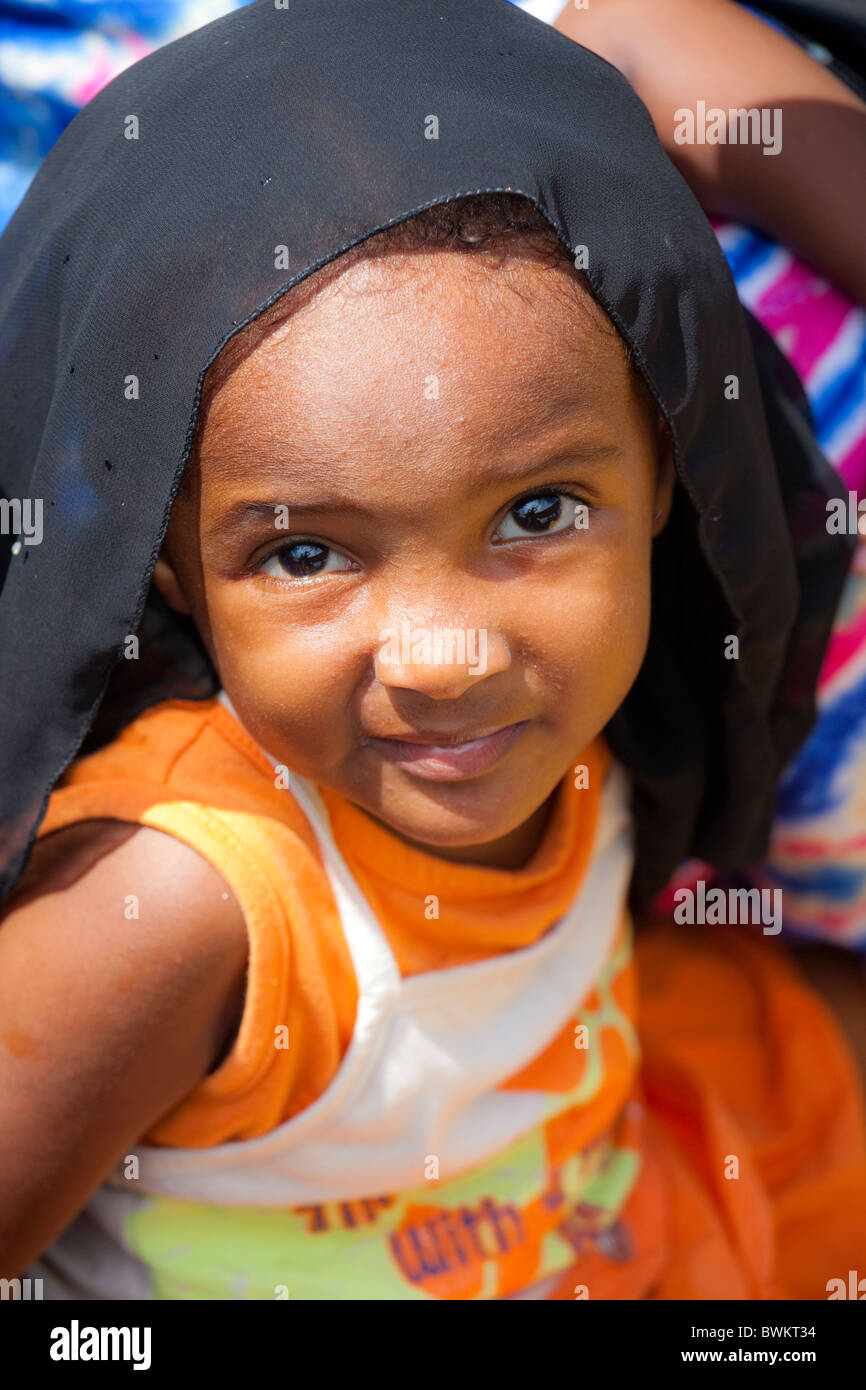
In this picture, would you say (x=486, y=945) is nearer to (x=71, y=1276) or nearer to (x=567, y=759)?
(x=567, y=759)

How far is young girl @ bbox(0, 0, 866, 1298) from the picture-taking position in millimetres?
1041

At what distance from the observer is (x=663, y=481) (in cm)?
130

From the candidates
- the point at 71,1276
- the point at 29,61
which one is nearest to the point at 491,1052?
the point at 71,1276

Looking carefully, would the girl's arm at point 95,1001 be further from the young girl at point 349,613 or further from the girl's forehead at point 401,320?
the girl's forehead at point 401,320

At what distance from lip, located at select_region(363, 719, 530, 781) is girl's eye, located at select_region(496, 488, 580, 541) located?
18 cm

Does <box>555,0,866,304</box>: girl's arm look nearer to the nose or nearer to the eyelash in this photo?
the eyelash

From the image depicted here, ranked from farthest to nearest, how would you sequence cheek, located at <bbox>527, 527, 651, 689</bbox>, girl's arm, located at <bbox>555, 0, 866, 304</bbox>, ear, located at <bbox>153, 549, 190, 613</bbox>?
girl's arm, located at <bbox>555, 0, 866, 304</bbox> < ear, located at <bbox>153, 549, 190, 613</bbox> < cheek, located at <bbox>527, 527, 651, 689</bbox>

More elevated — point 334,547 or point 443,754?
point 334,547

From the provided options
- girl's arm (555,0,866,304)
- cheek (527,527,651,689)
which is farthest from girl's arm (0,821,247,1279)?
girl's arm (555,0,866,304)

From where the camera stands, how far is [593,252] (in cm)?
107

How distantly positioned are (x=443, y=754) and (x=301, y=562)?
0.22 m


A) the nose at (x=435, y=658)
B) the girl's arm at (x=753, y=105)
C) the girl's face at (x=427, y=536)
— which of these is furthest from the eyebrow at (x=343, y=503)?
the girl's arm at (x=753, y=105)

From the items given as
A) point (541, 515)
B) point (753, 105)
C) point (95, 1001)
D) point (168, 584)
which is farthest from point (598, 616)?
point (753, 105)

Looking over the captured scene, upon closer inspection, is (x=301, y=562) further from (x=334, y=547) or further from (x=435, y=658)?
(x=435, y=658)
